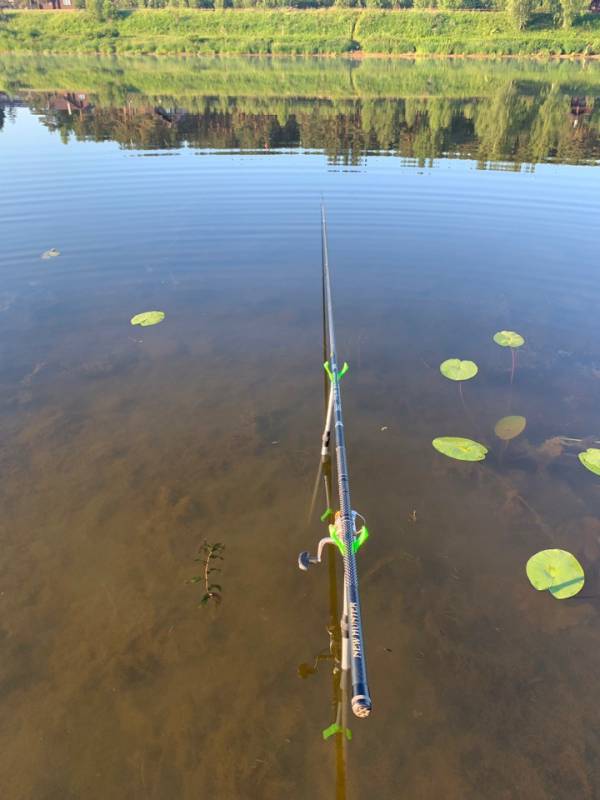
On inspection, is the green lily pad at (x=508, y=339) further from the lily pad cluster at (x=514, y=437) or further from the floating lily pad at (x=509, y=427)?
the floating lily pad at (x=509, y=427)

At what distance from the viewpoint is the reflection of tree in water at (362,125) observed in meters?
22.3

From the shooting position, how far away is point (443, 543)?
5391 mm

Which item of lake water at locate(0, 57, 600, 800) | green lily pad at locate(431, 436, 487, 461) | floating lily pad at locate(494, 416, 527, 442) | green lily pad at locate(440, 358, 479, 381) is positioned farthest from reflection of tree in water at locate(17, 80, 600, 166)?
green lily pad at locate(431, 436, 487, 461)

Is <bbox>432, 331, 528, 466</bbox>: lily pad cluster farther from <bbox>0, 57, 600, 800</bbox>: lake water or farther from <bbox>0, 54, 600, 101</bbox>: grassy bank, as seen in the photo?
<bbox>0, 54, 600, 101</bbox>: grassy bank

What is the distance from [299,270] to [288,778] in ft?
33.4

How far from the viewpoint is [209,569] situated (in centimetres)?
507

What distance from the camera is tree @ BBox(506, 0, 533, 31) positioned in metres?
55.6

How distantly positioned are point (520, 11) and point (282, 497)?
243 ft

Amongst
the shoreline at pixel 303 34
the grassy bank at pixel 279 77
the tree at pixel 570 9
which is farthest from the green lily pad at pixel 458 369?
the tree at pixel 570 9

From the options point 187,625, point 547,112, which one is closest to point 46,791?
point 187,625

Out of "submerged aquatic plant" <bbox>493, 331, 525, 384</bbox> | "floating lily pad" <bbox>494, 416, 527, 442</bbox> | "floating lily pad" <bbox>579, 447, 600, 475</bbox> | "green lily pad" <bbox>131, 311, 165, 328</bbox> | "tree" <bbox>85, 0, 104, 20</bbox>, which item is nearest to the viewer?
"floating lily pad" <bbox>579, 447, 600, 475</bbox>

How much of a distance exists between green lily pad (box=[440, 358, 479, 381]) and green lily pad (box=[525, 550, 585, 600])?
3.37m

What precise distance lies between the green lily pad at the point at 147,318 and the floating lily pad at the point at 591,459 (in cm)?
780

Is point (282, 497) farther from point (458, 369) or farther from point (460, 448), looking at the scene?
point (458, 369)
